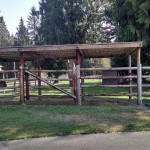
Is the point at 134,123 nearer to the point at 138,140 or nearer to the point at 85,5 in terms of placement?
the point at 138,140

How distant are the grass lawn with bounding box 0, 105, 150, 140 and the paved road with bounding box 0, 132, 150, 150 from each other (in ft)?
1.22

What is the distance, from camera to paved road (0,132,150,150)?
21.9 ft

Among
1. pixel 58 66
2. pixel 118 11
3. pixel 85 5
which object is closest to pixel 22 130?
pixel 118 11

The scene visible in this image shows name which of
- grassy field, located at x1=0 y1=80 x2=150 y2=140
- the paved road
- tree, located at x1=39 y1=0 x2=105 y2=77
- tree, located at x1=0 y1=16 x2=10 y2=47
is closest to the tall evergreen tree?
tree, located at x1=39 y1=0 x2=105 y2=77

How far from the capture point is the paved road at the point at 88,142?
21.9 feet

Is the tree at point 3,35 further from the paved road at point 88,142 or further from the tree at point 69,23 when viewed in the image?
the paved road at point 88,142

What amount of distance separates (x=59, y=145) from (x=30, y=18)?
92.7 m

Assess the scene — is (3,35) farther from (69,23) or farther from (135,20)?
(135,20)

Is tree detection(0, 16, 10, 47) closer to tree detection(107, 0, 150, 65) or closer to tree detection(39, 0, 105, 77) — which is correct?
tree detection(39, 0, 105, 77)

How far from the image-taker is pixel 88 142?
7.04m

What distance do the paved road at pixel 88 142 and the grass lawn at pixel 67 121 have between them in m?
0.37

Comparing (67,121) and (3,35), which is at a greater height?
(3,35)

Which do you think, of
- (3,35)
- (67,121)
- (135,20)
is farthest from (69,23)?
(3,35)

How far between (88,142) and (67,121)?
86.3 inches
